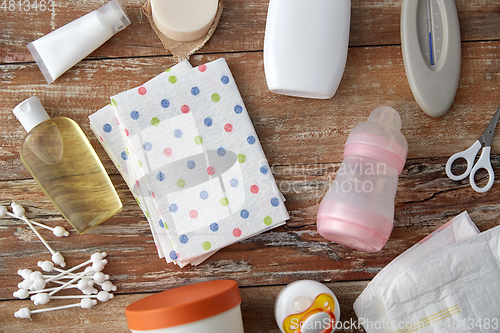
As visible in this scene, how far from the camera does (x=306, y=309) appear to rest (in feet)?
1.72

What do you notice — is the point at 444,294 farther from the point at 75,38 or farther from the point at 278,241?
the point at 75,38

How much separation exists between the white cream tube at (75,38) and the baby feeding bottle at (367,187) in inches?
16.4

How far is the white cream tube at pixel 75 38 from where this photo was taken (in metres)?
0.57

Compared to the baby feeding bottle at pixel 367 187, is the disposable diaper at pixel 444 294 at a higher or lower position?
lower

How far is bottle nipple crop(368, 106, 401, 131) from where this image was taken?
0.57 m

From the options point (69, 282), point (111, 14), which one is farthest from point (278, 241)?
point (111, 14)

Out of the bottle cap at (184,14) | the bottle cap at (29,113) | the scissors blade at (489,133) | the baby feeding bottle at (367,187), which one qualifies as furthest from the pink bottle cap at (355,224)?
the bottle cap at (29,113)

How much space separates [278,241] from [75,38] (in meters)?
0.45

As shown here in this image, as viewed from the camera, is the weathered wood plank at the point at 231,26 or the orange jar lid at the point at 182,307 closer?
the orange jar lid at the point at 182,307

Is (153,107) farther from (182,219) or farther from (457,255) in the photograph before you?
(457,255)

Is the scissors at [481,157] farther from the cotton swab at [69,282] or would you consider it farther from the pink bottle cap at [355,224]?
the cotton swab at [69,282]

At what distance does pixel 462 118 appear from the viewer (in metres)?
0.62

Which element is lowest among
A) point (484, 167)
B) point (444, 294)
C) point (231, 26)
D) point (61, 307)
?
point (444, 294)

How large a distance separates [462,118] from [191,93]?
45 centimetres
